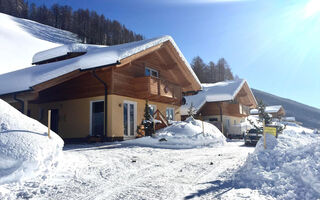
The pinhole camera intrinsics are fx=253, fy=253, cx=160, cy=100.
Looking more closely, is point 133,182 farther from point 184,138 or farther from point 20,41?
point 20,41

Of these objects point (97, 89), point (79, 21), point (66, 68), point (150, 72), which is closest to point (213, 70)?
point (79, 21)

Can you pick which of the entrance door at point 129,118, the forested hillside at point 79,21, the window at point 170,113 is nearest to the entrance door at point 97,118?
the entrance door at point 129,118

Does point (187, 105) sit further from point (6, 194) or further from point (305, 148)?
point (6, 194)

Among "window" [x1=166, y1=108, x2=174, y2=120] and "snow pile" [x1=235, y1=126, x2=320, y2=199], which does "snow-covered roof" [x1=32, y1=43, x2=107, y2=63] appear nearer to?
"window" [x1=166, y1=108, x2=174, y2=120]

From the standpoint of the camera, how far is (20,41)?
1737 inches

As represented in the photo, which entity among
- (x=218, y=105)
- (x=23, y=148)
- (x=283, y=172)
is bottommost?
(x=283, y=172)

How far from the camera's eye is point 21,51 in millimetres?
38344

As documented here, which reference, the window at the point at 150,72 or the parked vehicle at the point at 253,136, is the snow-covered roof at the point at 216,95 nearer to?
the window at the point at 150,72

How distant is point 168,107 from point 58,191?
1481cm

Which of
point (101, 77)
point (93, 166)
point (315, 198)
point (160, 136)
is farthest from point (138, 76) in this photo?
point (315, 198)

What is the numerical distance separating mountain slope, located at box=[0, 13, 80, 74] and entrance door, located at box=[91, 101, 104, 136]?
1493cm

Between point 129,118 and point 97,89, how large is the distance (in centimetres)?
255

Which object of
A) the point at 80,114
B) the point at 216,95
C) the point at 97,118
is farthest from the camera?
the point at 216,95

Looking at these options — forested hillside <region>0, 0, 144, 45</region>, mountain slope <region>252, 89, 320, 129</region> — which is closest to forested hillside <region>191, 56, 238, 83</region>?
mountain slope <region>252, 89, 320, 129</region>
